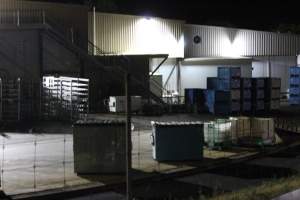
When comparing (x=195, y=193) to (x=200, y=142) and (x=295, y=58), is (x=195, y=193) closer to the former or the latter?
(x=200, y=142)

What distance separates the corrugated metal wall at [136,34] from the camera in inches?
1709

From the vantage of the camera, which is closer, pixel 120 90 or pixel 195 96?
pixel 195 96

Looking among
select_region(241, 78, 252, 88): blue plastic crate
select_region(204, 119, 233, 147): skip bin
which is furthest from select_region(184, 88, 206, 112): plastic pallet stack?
select_region(204, 119, 233, 147): skip bin

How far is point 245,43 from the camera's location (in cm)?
5481

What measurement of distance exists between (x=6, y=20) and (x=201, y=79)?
18148mm

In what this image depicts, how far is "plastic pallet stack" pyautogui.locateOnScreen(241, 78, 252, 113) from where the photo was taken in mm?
41312

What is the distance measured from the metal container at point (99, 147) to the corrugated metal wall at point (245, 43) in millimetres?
36078

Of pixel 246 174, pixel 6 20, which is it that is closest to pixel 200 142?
pixel 246 174

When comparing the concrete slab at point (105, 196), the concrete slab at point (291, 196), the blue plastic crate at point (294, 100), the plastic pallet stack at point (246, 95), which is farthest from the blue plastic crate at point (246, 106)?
the concrete slab at point (291, 196)

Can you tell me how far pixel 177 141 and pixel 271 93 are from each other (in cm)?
2479

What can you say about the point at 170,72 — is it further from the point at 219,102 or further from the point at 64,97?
the point at 64,97

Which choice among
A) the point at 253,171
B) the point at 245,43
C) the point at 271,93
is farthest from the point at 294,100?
the point at 253,171

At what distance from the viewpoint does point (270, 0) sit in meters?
110

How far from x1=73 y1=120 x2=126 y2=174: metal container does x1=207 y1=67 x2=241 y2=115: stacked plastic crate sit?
22.5 m
